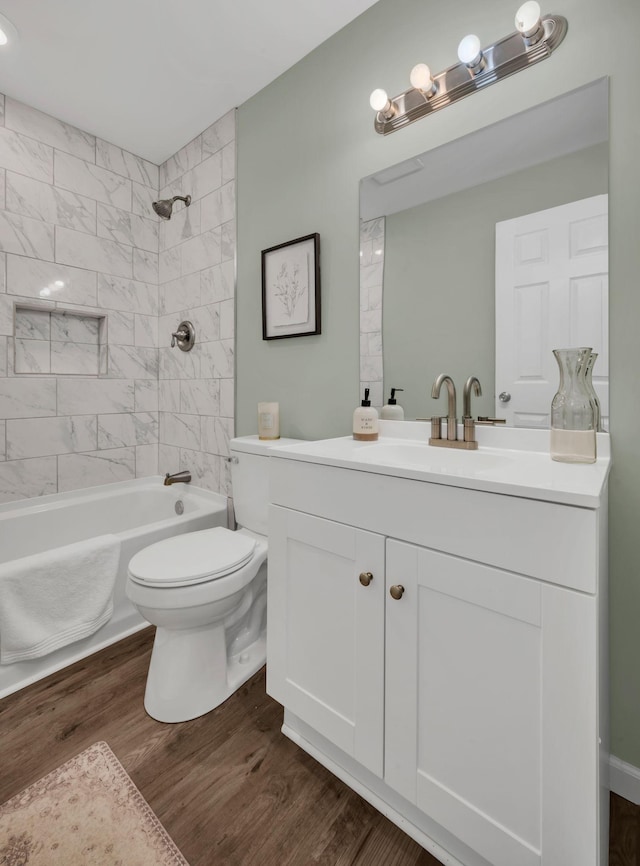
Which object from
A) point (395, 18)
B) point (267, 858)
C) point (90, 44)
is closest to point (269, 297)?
point (395, 18)

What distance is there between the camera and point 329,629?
1.11 metres

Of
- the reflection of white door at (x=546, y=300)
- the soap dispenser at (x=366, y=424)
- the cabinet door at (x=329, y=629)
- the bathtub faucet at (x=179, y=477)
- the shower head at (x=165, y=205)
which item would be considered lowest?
the cabinet door at (x=329, y=629)

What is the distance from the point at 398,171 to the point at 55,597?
204 cm

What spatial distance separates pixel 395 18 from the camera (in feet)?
4.92

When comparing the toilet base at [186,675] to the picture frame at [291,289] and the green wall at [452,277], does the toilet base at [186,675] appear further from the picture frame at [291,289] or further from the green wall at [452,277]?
the picture frame at [291,289]

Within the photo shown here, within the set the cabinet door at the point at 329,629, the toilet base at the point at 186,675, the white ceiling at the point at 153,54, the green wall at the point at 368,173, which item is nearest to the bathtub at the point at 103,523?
the toilet base at the point at 186,675

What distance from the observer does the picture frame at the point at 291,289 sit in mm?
1780

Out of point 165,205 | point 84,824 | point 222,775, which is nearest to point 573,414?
point 222,775

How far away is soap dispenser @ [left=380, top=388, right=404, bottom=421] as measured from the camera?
5.07 feet

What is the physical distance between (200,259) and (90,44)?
939 mm

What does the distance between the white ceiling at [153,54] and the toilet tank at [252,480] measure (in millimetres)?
1651

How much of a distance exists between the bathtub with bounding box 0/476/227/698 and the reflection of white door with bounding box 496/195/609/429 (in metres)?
1.55

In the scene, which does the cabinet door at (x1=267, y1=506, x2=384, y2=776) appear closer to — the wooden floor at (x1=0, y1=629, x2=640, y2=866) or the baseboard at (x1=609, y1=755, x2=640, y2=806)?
the wooden floor at (x1=0, y1=629, x2=640, y2=866)

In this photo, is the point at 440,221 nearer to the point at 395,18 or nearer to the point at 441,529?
the point at 395,18
